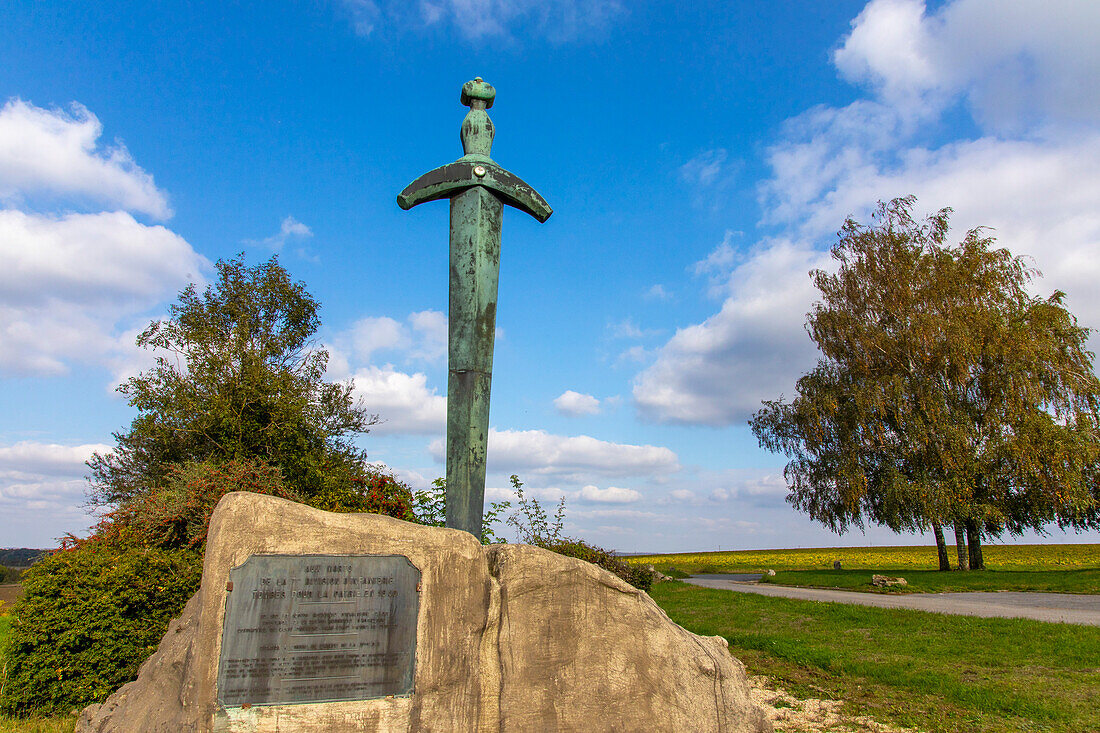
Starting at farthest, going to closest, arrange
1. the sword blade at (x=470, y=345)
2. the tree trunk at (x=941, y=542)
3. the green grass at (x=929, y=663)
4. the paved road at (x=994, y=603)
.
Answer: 1. the tree trunk at (x=941, y=542)
2. the paved road at (x=994, y=603)
3. the green grass at (x=929, y=663)
4. the sword blade at (x=470, y=345)

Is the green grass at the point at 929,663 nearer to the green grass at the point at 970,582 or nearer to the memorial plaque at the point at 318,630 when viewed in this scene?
the memorial plaque at the point at 318,630

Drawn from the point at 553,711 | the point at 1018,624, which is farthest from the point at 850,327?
the point at 553,711

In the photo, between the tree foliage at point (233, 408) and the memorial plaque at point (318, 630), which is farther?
the tree foliage at point (233, 408)

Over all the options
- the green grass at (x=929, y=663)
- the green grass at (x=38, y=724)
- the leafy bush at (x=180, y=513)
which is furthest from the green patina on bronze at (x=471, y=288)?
the green grass at (x=929, y=663)

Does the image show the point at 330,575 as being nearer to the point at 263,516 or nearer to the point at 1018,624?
the point at 263,516

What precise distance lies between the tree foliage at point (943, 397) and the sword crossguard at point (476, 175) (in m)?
19.3

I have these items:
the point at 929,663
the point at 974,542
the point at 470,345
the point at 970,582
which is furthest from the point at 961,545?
the point at 470,345

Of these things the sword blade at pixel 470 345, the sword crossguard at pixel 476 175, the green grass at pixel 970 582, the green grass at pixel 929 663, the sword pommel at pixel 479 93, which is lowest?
the green grass at pixel 970 582

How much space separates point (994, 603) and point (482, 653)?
1435cm

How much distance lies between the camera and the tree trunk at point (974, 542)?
22.2 metres

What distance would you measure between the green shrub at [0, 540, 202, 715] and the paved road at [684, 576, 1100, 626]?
12365mm

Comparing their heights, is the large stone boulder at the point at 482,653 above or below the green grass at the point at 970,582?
above

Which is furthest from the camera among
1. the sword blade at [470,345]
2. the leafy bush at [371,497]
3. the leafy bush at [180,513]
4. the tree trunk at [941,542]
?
the tree trunk at [941,542]

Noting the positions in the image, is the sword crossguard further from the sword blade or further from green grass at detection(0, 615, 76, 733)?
green grass at detection(0, 615, 76, 733)
